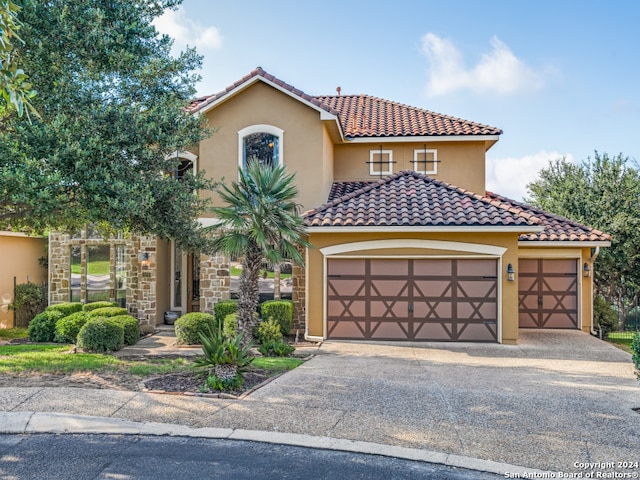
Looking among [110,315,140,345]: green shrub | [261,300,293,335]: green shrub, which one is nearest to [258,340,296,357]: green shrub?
[261,300,293,335]: green shrub

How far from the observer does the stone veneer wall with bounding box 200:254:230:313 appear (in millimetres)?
16250

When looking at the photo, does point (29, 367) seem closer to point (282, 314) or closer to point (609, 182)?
point (282, 314)

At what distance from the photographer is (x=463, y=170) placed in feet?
60.5

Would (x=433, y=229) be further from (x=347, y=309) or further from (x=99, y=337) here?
(x=99, y=337)

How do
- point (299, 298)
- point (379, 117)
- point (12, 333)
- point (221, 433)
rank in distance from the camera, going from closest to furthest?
point (221, 433), point (299, 298), point (12, 333), point (379, 117)

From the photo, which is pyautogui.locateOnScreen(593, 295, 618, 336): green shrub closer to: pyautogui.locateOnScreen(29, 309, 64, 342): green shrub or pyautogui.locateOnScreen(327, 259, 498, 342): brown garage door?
pyautogui.locateOnScreen(327, 259, 498, 342): brown garage door

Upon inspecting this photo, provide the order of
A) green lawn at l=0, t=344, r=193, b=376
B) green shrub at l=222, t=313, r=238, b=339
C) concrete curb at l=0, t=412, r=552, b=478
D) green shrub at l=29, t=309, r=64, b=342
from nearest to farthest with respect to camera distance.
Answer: concrete curb at l=0, t=412, r=552, b=478
green lawn at l=0, t=344, r=193, b=376
green shrub at l=222, t=313, r=238, b=339
green shrub at l=29, t=309, r=64, b=342

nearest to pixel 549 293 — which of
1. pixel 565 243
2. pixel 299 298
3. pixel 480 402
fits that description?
pixel 565 243

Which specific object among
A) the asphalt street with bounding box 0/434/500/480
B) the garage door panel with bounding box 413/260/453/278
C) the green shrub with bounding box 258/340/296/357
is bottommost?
the green shrub with bounding box 258/340/296/357

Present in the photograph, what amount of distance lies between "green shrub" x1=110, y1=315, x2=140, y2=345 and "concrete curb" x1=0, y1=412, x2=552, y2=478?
718 centimetres

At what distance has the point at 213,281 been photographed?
16.3m

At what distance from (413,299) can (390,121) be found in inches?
328

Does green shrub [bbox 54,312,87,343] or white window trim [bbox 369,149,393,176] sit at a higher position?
white window trim [bbox 369,149,393,176]

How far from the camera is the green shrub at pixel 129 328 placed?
14.1 m
